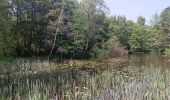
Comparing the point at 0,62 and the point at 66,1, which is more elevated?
the point at 66,1

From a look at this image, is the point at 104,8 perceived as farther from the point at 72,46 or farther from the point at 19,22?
the point at 19,22

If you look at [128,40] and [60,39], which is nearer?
[60,39]

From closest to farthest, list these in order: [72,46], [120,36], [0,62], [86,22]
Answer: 1. [0,62]
2. [72,46]
3. [86,22]
4. [120,36]

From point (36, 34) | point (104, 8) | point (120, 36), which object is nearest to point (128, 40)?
point (120, 36)

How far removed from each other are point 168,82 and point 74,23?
27.2 metres

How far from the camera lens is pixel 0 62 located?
1862 centimetres

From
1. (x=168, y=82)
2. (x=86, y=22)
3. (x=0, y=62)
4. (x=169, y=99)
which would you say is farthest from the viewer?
(x=86, y=22)

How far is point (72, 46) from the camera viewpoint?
121 feet

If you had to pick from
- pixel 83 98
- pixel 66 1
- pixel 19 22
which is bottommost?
pixel 83 98

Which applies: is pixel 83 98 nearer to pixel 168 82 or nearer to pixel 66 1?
pixel 168 82

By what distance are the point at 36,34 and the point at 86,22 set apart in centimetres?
711

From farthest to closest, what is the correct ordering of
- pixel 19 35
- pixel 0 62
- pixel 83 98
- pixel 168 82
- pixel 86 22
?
1. pixel 86 22
2. pixel 19 35
3. pixel 0 62
4. pixel 168 82
5. pixel 83 98

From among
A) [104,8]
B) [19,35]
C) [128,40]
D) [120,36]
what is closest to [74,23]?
[104,8]

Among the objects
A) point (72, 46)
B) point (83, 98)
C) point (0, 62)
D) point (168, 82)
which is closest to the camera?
point (83, 98)
